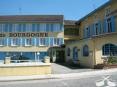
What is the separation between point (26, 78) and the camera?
20641mm

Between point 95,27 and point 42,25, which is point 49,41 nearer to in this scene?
point 42,25

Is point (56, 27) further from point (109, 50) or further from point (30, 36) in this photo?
point (109, 50)

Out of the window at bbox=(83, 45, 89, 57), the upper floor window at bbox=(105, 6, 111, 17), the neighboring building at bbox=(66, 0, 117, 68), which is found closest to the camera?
the neighboring building at bbox=(66, 0, 117, 68)

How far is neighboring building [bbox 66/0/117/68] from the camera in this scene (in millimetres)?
26812

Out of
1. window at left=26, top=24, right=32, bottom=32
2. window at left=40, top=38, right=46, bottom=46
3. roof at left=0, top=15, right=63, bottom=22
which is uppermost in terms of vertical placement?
roof at left=0, top=15, right=63, bottom=22

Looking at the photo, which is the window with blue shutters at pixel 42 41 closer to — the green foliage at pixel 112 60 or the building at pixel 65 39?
the building at pixel 65 39

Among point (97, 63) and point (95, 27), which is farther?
point (95, 27)

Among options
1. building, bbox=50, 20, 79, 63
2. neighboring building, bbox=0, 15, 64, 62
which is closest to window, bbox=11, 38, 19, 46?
neighboring building, bbox=0, 15, 64, 62

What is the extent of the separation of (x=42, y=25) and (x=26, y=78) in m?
27.4

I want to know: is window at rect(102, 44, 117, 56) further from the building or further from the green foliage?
the building

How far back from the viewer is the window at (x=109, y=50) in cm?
2709

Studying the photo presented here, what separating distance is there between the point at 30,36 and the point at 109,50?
23.0m

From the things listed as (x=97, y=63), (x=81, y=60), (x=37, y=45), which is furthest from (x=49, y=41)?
(x=97, y=63)

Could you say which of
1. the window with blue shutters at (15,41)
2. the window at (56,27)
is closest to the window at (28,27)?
the window with blue shutters at (15,41)
